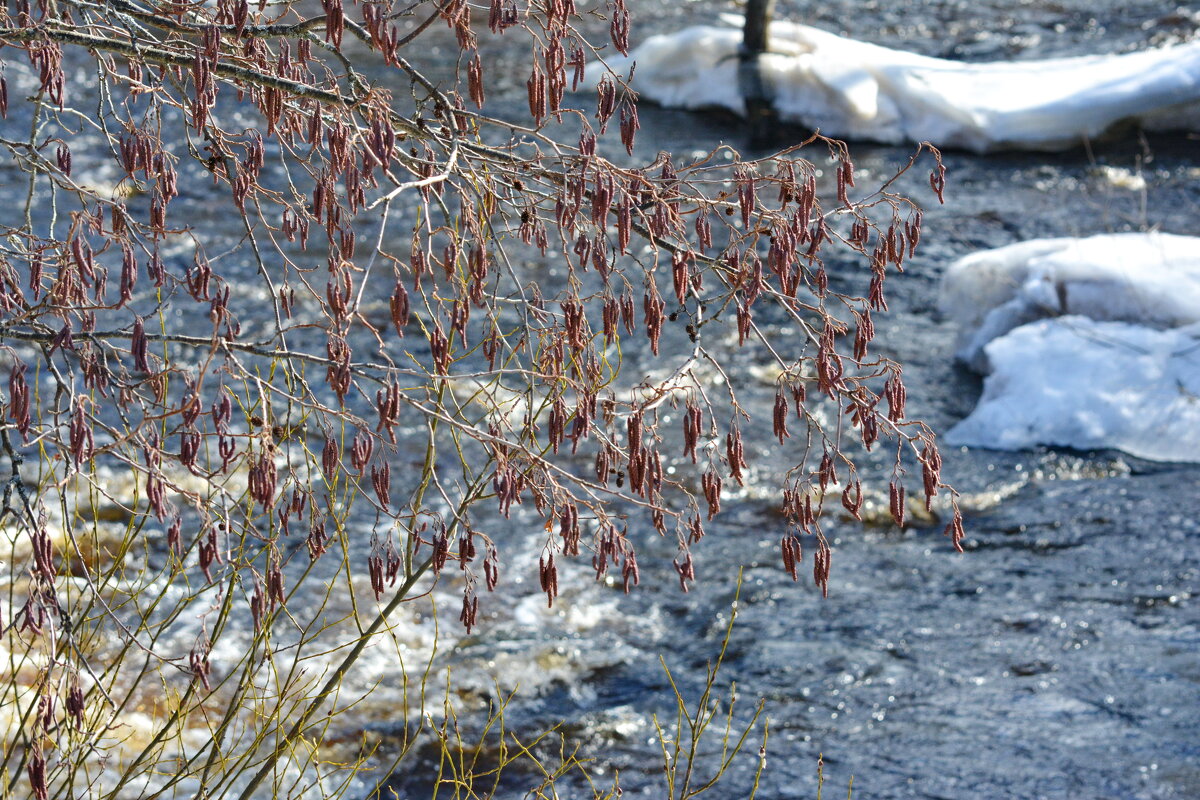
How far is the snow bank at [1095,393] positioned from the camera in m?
7.88

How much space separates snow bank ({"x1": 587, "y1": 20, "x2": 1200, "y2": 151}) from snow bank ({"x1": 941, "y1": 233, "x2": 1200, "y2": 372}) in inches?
147

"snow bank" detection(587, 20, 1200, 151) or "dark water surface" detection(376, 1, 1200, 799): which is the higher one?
"snow bank" detection(587, 20, 1200, 151)

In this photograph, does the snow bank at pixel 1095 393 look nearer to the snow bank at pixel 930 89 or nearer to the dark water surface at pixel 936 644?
the dark water surface at pixel 936 644

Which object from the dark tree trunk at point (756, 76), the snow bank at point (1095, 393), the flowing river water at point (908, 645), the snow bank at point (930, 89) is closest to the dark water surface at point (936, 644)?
the flowing river water at point (908, 645)

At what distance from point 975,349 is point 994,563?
8.00 feet

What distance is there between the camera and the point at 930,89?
13375 mm

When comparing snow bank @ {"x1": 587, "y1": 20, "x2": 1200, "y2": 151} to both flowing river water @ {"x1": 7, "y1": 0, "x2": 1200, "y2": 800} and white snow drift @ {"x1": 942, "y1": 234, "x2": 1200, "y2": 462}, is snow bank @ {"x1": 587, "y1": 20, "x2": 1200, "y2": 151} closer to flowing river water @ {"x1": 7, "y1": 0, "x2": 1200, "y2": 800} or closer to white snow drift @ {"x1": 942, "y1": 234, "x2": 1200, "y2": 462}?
white snow drift @ {"x1": 942, "y1": 234, "x2": 1200, "y2": 462}

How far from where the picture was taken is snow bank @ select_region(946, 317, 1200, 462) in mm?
7883

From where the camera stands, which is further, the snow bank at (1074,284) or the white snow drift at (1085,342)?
the snow bank at (1074,284)

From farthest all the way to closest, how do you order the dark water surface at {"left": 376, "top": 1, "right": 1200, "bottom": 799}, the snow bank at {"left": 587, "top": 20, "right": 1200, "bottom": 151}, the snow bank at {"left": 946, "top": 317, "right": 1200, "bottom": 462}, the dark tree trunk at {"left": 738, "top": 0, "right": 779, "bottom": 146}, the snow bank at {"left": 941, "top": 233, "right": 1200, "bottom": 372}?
the dark tree trunk at {"left": 738, "top": 0, "right": 779, "bottom": 146}
the snow bank at {"left": 587, "top": 20, "right": 1200, "bottom": 151}
the snow bank at {"left": 941, "top": 233, "right": 1200, "bottom": 372}
the snow bank at {"left": 946, "top": 317, "right": 1200, "bottom": 462}
the dark water surface at {"left": 376, "top": 1, "right": 1200, "bottom": 799}

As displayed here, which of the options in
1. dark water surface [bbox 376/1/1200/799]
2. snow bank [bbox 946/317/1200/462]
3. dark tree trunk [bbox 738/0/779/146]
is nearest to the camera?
dark water surface [bbox 376/1/1200/799]

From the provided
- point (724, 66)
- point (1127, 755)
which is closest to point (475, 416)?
point (1127, 755)

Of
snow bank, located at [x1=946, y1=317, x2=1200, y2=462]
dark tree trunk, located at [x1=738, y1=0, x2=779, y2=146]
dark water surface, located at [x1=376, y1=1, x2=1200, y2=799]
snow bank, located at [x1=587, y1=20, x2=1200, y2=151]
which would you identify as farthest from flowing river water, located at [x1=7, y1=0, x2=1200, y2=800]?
dark tree trunk, located at [x1=738, y1=0, x2=779, y2=146]

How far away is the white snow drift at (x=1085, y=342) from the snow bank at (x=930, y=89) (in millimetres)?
3748
